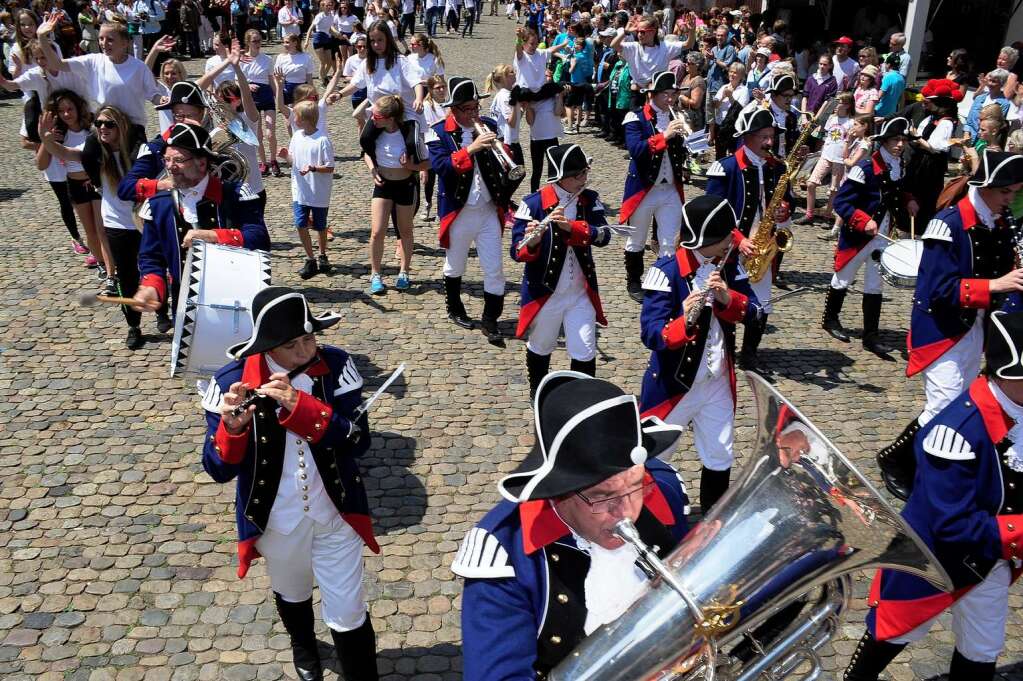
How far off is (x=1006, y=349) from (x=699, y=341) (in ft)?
5.66

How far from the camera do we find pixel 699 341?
520 cm

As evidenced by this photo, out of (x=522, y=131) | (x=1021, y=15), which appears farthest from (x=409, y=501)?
(x=1021, y=15)

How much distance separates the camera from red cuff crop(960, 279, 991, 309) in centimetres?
581

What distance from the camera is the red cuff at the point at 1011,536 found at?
12.1 feet

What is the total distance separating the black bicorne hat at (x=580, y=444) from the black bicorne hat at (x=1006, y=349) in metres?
2.00

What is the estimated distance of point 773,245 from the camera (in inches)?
300

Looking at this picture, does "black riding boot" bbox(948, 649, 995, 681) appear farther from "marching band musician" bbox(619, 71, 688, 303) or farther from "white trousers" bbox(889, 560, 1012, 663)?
"marching band musician" bbox(619, 71, 688, 303)

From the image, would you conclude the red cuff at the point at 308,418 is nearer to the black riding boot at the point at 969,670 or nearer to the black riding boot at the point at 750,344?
the black riding boot at the point at 969,670

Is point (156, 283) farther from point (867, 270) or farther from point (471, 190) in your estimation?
point (867, 270)

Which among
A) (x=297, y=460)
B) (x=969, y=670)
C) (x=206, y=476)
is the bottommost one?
(x=206, y=476)

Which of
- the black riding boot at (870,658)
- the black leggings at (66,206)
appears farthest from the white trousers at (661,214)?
the black leggings at (66,206)

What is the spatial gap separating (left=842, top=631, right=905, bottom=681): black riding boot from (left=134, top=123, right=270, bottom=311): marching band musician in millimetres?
4431

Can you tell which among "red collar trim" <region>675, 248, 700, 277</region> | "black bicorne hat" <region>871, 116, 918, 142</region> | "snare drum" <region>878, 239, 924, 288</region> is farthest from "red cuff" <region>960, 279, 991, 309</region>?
"black bicorne hat" <region>871, 116, 918, 142</region>

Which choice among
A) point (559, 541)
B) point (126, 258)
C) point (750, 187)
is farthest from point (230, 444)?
point (750, 187)
